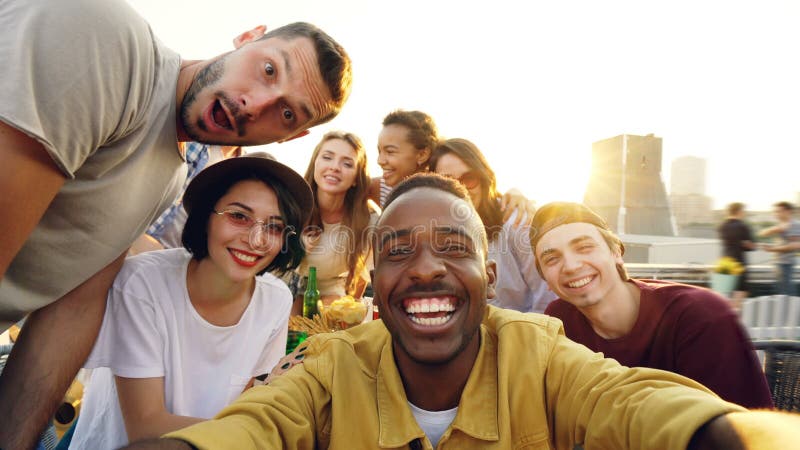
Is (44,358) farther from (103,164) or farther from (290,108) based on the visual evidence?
(290,108)

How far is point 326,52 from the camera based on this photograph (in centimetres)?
199

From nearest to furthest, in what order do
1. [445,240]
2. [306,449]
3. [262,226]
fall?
[306,449] < [445,240] < [262,226]

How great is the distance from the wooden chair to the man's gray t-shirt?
2.89 m

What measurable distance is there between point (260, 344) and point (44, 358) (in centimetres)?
87

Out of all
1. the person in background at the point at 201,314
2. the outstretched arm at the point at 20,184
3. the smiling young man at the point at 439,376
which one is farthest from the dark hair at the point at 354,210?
the outstretched arm at the point at 20,184

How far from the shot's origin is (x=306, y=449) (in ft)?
4.60

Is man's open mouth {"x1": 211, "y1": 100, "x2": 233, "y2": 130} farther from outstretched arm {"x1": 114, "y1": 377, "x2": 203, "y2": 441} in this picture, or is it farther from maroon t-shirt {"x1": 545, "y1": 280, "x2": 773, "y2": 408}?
maroon t-shirt {"x1": 545, "y1": 280, "x2": 773, "y2": 408}

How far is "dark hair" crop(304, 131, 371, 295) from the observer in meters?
3.90

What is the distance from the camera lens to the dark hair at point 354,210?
390cm

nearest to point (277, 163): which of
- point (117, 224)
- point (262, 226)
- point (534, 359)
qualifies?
point (262, 226)

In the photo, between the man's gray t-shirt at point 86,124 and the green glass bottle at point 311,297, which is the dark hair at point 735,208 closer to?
the green glass bottle at point 311,297

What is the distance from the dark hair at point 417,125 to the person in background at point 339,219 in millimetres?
429

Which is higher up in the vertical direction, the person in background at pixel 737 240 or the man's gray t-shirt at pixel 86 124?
the man's gray t-shirt at pixel 86 124

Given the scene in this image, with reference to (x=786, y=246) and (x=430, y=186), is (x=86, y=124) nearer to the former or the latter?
(x=430, y=186)
